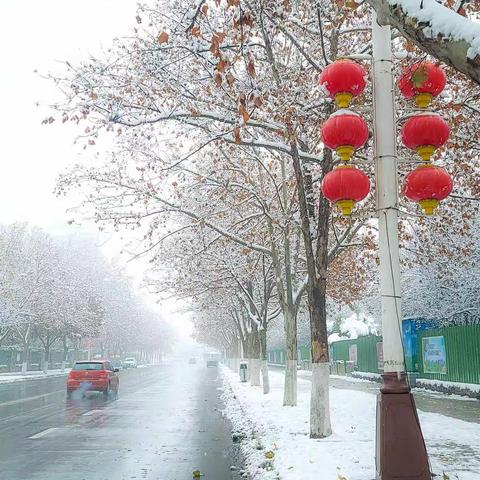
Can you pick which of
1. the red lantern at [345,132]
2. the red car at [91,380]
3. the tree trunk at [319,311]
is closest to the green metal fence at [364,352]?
the red car at [91,380]

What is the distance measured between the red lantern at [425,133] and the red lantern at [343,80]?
744 mm

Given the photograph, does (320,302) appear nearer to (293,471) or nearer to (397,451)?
(293,471)

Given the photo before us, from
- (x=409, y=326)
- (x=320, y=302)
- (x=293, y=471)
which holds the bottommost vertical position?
(x=293, y=471)

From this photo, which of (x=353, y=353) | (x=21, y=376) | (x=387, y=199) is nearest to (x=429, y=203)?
(x=387, y=199)

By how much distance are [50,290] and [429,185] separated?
151 feet

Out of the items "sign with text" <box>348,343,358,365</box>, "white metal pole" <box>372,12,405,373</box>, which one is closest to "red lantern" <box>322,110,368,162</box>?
"white metal pole" <box>372,12,405,373</box>

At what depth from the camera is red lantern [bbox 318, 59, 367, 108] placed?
259 inches

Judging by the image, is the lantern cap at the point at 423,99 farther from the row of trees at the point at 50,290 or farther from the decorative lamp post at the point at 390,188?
the row of trees at the point at 50,290

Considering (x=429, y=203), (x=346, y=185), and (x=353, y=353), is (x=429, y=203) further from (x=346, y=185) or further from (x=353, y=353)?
(x=353, y=353)

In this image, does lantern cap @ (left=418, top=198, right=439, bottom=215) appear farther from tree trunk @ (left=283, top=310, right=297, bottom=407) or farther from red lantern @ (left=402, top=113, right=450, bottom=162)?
tree trunk @ (left=283, top=310, right=297, bottom=407)

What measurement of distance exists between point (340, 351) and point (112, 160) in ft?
115

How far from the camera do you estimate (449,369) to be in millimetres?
24391

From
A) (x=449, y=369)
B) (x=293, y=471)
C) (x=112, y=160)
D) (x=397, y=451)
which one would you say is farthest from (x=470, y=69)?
(x=449, y=369)

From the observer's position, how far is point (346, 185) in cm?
630
